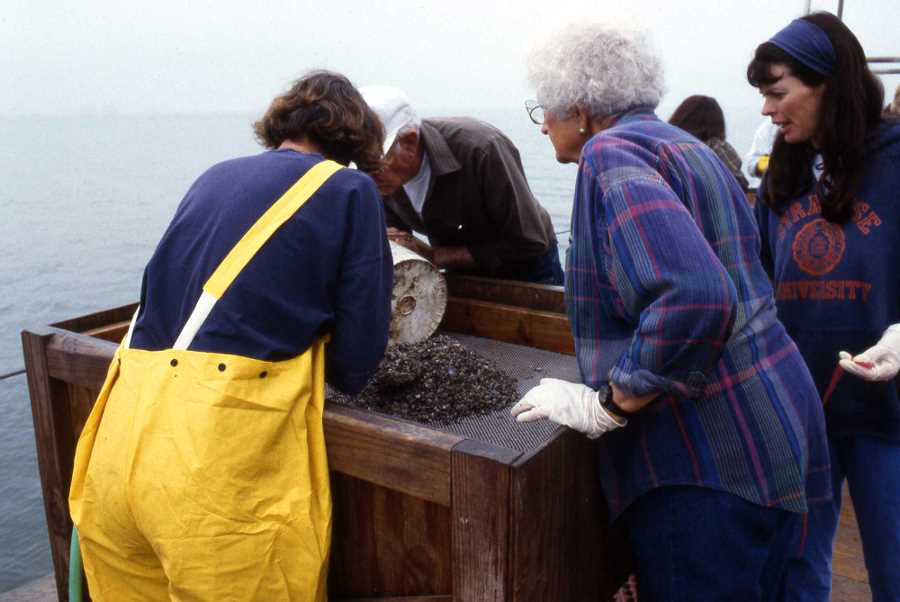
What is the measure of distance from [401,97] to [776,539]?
1763mm

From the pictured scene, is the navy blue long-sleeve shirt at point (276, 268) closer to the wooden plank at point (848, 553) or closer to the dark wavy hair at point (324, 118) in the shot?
the dark wavy hair at point (324, 118)

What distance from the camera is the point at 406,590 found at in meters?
1.44

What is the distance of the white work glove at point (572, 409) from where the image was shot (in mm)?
1310

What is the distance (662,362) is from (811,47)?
3.07ft

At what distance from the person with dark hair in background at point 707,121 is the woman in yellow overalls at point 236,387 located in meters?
2.91

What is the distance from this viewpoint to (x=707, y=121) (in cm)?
394

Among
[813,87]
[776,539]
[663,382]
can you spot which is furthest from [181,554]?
[813,87]

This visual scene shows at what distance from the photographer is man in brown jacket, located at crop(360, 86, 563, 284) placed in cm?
270

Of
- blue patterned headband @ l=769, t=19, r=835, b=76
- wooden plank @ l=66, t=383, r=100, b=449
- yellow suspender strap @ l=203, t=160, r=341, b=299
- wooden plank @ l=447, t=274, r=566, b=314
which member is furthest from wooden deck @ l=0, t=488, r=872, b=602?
yellow suspender strap @ l=203, t=160, r=341, b=299

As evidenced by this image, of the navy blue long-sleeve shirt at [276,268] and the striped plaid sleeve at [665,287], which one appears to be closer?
the striped plaid sleeve at [665,287]

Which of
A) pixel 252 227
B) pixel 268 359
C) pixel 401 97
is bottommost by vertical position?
pixel 268 359

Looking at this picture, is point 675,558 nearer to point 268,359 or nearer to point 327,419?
point 327,419

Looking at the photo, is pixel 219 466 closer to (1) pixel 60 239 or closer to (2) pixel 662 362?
(2) pixel 662 362

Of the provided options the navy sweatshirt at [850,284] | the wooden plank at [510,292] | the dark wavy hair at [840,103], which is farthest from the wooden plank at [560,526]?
the wooden plank at [510,292]
